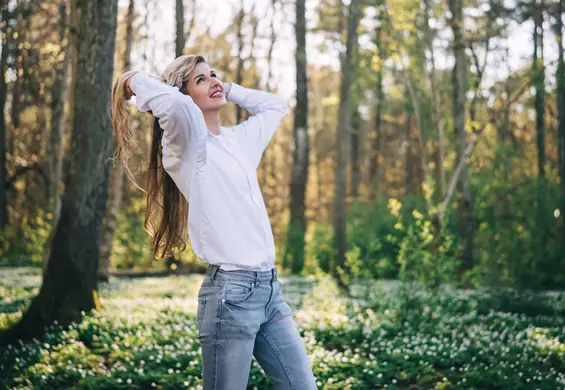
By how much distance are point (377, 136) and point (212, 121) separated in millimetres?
25470

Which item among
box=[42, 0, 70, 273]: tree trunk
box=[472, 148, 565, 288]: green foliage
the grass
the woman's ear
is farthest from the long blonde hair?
box=[42, 0, 70, 273]: tree trunk

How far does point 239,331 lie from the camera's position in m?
3.02

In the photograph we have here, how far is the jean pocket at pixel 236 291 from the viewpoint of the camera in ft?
9.93

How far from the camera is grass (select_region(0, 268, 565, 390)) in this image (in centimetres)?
653

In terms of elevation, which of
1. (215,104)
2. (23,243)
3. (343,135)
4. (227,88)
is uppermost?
(343,135)

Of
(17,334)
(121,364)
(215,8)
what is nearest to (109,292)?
(17,334)

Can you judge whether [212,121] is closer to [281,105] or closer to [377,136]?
[281,105]

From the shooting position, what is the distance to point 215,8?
2391 centimetres

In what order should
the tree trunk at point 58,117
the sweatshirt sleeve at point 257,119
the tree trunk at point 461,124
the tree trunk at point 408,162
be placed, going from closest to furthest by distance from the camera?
1. the sweatshirt sleeve at point 257,119
2. the tree trunk at point 461,124
3. the tree trunk at point 58,117
4. the tree trunk at point 408,162

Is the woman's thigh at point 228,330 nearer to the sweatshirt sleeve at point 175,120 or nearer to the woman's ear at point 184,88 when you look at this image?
the sweatshirt sleeve at point 175,120

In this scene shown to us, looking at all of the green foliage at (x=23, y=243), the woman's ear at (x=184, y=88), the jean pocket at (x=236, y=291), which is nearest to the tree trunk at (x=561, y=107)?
the woman's ear at (x=184, y=88)

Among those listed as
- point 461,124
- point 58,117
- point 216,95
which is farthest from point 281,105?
point 58,117

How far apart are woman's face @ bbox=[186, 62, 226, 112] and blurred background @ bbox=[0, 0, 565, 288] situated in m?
3.06

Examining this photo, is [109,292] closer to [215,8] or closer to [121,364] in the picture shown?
[121,364]
